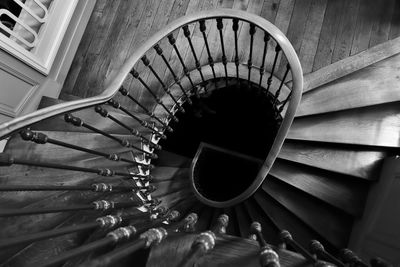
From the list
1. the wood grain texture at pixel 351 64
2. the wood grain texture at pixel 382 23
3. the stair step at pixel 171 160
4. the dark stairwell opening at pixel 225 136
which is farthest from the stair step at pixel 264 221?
the wood grain texture at pixel 382 23

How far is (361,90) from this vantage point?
2.36m

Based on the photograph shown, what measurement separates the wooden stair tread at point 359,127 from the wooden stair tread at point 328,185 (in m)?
0.33

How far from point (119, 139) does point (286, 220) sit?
1.65m

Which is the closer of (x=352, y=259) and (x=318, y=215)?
(x=352, y=259)

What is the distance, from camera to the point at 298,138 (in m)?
2.44

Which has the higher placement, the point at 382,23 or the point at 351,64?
the point at 382,23

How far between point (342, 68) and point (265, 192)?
1353 mm

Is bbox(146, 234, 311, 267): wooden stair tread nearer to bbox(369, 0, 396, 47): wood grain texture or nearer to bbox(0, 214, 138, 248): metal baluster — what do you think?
bbox(0, 214, 138, 248): metal baluster

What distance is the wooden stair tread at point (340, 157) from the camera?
2.30 metres

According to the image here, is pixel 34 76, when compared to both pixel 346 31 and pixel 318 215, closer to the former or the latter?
pixel 318 215

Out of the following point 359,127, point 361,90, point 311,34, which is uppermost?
point 311,34

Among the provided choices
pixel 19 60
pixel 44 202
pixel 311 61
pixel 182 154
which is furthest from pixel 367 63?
pixel 19 60

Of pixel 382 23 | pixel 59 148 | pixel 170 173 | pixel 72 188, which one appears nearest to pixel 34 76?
pixel 59 148

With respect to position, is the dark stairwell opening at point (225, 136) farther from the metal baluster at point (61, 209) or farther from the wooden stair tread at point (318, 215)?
the metal baluster at point (61, 209)
